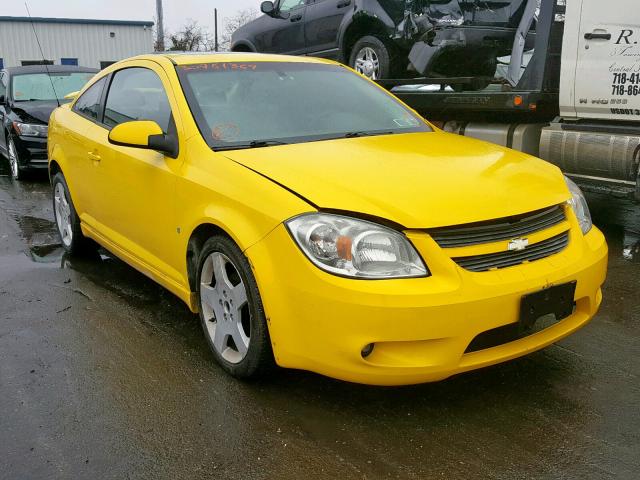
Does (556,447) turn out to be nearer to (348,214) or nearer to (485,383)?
(485,383)

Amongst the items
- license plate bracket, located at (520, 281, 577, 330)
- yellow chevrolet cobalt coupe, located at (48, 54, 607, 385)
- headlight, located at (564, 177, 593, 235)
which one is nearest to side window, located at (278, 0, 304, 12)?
yellow chevrolet cobalt coupe, located at (48, 54, 607, 385)

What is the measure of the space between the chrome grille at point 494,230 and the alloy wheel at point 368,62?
538 cm

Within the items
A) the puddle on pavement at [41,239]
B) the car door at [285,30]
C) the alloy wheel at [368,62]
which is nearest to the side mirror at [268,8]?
the car door at [285,30]

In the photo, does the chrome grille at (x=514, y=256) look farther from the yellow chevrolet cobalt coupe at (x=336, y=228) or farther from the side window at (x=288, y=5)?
the side window at (x=288, y=5)

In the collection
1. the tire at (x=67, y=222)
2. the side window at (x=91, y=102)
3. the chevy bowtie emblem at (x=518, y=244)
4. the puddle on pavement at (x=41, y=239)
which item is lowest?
the puddle on pavement at (x=41, y=239)

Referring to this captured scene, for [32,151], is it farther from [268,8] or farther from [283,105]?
[283,105]

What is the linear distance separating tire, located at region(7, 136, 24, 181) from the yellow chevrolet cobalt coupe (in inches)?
228

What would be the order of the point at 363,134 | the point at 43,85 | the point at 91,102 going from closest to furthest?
the point at 363,134 < the point at 91,102 < the point at 43,85

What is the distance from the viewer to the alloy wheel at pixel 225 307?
313 cm

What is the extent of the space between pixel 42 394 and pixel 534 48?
5.35 meters

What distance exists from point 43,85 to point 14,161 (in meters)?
1.41

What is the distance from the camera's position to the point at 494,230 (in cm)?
281

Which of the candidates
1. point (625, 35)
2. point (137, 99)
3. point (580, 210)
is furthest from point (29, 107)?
point (580, 210)

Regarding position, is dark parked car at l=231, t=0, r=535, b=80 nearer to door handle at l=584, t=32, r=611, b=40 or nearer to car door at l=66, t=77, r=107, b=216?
door handle at l=584, t=32, r=611, b=40
